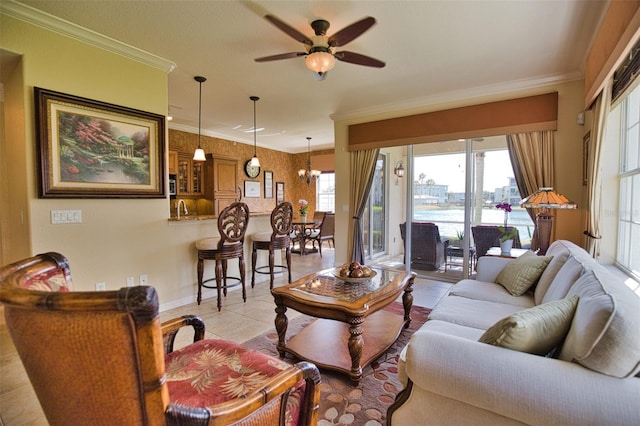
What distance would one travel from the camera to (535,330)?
47.9 inches

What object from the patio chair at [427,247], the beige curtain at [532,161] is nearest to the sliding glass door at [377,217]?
the patio chair at [427,247]

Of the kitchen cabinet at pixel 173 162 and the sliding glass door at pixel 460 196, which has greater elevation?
the kitchen cabinet at pixel 173 162

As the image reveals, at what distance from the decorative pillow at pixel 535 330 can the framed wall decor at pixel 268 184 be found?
25.2 ft

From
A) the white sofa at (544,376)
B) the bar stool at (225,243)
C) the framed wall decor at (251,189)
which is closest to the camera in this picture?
the white sofa at (544,376)

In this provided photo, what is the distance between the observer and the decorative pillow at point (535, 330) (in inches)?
47.3

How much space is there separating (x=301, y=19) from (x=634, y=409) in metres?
3.02

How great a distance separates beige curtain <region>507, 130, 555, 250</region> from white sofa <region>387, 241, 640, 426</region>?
2.63 m

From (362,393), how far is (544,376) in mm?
1193

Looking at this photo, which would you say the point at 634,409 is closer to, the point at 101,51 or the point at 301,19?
the point at 301,19

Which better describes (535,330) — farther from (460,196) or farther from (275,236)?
(460,196)

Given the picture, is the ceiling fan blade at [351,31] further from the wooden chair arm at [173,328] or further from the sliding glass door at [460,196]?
the sliding glass door at [460,196]

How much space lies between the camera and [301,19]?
2582mm

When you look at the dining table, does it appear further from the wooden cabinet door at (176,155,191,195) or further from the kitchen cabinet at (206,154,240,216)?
the wooden cabinet door at (176,155,191,195)

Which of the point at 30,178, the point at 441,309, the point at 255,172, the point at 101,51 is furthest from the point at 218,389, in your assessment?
the point at 255,172
